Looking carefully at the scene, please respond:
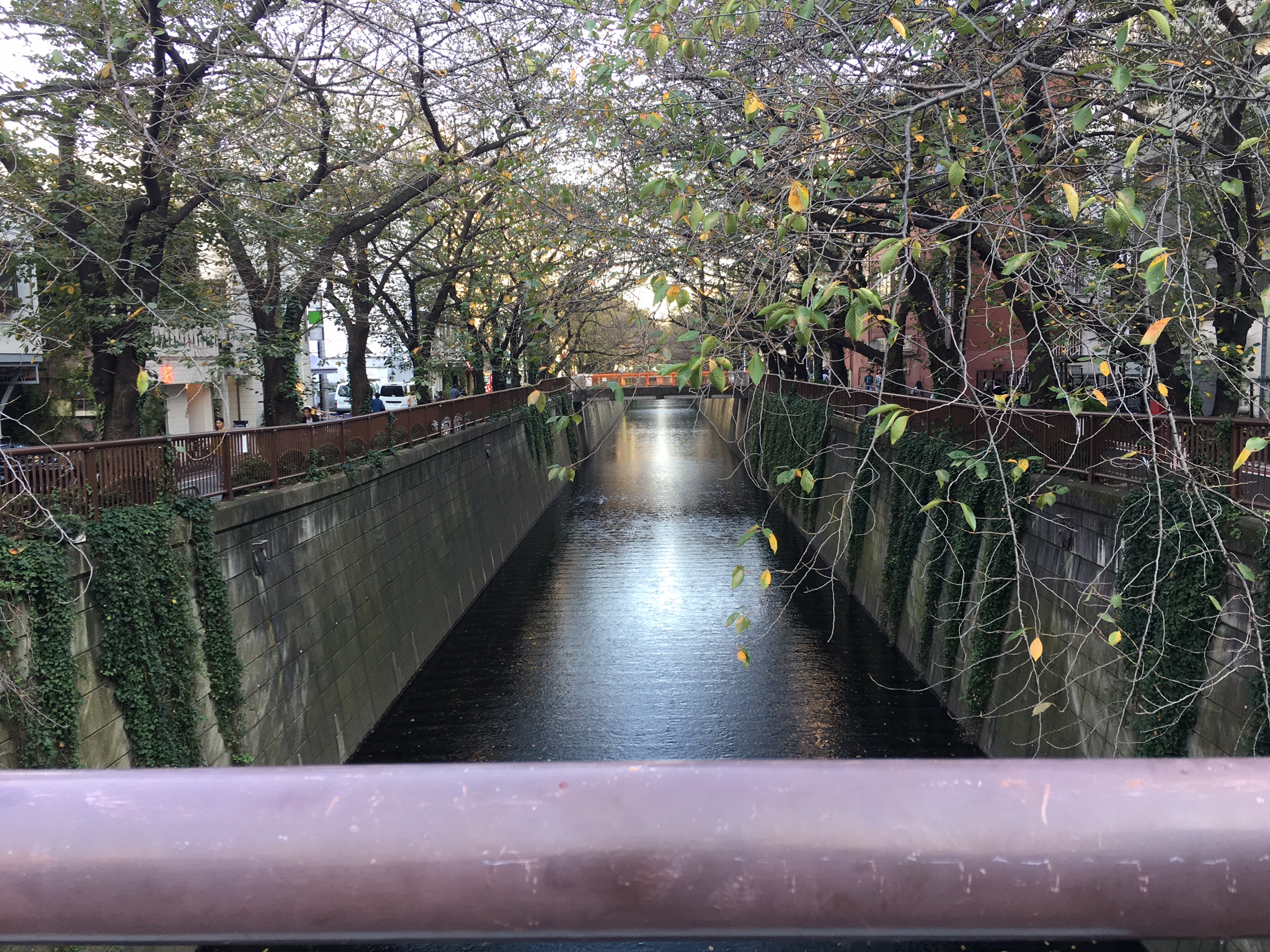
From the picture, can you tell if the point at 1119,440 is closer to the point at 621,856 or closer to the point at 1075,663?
the point at 1075,663

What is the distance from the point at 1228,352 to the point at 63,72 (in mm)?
11704

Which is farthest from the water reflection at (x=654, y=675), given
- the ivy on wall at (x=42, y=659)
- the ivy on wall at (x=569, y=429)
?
the ivy on wall at (x=569, y=429)

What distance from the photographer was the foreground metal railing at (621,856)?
0.74 meters

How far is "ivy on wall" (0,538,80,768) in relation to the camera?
6.26 metres

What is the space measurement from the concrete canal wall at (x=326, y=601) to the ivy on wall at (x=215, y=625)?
0.40 feet

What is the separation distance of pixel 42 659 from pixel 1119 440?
31.6 ft

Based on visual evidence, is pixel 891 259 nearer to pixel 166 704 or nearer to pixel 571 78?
pixel 166 704

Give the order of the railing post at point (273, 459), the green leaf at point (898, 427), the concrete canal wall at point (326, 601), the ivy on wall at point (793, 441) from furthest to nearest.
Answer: the ivy on wall at point (793, 441) < the railing post at point (273, 459) < the concrete canal wall at point (326, 601) < the green leaf at point (898, 427)

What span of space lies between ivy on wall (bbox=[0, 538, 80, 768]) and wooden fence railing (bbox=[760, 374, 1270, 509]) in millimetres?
5654

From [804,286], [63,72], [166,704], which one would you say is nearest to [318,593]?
[166,704]

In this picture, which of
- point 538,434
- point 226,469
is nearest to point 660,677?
point 226,469

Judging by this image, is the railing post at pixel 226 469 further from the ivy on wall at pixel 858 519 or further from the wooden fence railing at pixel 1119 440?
the ivy on wall at pixel 858 519

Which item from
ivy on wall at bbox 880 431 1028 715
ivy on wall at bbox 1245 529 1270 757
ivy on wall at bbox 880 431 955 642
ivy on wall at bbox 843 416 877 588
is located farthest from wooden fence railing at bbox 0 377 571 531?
ivy on wall at bbox 843 416 877 588

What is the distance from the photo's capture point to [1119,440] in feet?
31.6
